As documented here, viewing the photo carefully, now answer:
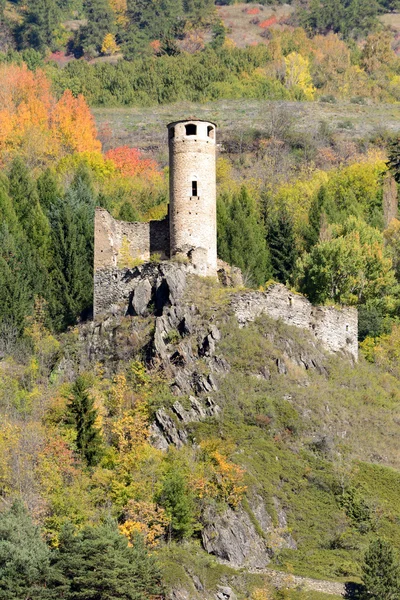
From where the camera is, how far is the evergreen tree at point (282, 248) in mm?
65188

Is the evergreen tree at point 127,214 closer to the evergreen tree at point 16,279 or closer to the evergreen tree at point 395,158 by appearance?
the evergreen tree at point 16,279

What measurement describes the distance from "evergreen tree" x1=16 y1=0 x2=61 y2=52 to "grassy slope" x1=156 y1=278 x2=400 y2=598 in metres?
82.9

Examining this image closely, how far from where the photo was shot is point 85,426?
4534 cm

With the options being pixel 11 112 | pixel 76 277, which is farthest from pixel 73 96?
pixel 76 277

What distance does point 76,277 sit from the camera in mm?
57594

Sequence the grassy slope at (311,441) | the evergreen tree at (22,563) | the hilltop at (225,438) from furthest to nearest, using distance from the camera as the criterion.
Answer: the grassy slope at (311,441) < the hilltop at (225,438) < the evergreen tree at (22,563)

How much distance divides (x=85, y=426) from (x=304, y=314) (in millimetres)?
11381

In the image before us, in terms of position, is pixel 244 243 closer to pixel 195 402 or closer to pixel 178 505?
pixel 195 402

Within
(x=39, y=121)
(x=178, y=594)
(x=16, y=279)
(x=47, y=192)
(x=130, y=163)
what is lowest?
(x=178, y=594)

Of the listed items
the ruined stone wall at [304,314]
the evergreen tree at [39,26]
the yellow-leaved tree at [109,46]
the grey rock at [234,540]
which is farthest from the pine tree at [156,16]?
the grey rock at [234,540]

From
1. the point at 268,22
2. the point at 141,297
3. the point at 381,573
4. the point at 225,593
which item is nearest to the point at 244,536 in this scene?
the point at 225,593

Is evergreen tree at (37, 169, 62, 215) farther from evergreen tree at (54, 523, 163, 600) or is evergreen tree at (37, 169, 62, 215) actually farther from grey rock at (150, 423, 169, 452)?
evergreen tree at (54, 523, 163, 600)

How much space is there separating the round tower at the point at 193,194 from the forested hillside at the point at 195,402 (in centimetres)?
148

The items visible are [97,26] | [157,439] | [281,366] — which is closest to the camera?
[157,439]
